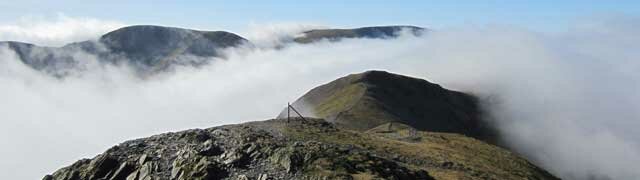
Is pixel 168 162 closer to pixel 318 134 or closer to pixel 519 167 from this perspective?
pixel 318 134

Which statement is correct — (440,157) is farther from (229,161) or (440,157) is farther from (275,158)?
(229,161)

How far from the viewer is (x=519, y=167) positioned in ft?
315

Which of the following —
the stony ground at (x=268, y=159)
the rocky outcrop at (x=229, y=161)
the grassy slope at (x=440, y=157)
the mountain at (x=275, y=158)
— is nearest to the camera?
the rocky outcrop at (x=229, y=161)

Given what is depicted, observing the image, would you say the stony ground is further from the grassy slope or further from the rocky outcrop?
the grassy slope

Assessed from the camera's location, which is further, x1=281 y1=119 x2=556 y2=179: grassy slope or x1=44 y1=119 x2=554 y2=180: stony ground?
x1=281 y1=119 x2=556 y2=179: grassy slope

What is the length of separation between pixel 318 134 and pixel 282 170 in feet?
68.4

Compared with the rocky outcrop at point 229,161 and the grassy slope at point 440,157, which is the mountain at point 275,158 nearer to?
the rocky outcrop at point 229,161

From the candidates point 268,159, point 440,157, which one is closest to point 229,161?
point 268,159

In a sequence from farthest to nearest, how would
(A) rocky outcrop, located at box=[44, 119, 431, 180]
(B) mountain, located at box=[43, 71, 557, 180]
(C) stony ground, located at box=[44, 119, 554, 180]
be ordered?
(B) mountain, located at box=[43, 71, 557, 180], (C) stony ground, located at box=[44, 119, 554, 180], (A) rocky outcrop, located at box=[44, 119, 431, 180]

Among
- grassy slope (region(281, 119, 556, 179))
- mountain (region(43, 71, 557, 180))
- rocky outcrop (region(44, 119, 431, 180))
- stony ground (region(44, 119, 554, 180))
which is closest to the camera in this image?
rocky outcrop (region(44, 119, 431, 180))

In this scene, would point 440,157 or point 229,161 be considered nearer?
point 229,161

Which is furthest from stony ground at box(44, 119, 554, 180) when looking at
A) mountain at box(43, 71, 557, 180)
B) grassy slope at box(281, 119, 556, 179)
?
grassy slope at box(281, 119, 556, 179)

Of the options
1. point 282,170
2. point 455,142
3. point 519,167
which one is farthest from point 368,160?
point 455,142

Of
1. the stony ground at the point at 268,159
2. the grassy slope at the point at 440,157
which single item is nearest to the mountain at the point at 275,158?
the stony ground at the point at 268,159
